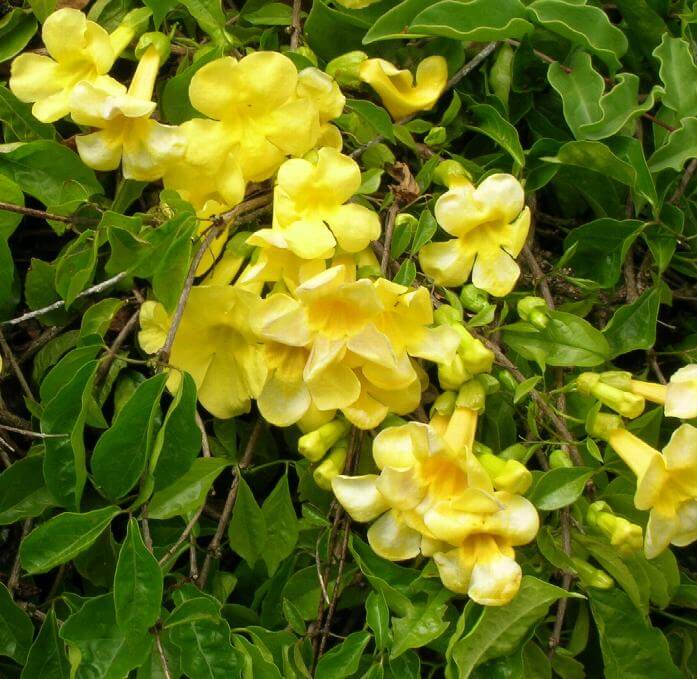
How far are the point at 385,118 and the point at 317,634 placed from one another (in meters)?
0.64

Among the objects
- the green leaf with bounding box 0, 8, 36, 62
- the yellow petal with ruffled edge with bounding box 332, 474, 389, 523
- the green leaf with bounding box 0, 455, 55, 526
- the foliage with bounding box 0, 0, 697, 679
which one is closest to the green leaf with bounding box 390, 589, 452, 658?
the foliage with bounding box 0, 0, 697, 679

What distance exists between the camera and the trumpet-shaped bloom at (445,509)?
857 millimetres

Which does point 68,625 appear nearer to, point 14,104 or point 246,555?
point 246,555

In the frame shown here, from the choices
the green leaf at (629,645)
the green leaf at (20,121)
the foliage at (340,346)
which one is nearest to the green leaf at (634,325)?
the foliage at (340,346)

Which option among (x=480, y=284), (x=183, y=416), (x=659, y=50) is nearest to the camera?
(x=183, y=416)

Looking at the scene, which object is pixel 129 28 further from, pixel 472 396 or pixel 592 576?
pixel 592 576

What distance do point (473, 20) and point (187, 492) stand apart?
27.2 inches

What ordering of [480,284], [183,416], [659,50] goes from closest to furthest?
[183,416] → [480,284] → [659,50]

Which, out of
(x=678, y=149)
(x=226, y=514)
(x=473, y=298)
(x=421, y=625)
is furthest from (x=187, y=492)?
(x=678, y=149)

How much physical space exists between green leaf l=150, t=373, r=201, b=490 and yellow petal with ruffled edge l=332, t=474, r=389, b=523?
16 centimetres

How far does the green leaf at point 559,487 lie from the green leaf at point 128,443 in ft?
1.38

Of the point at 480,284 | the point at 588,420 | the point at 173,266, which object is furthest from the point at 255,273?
the point at 588,420

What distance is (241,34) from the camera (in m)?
1.21

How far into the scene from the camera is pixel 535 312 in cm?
102
